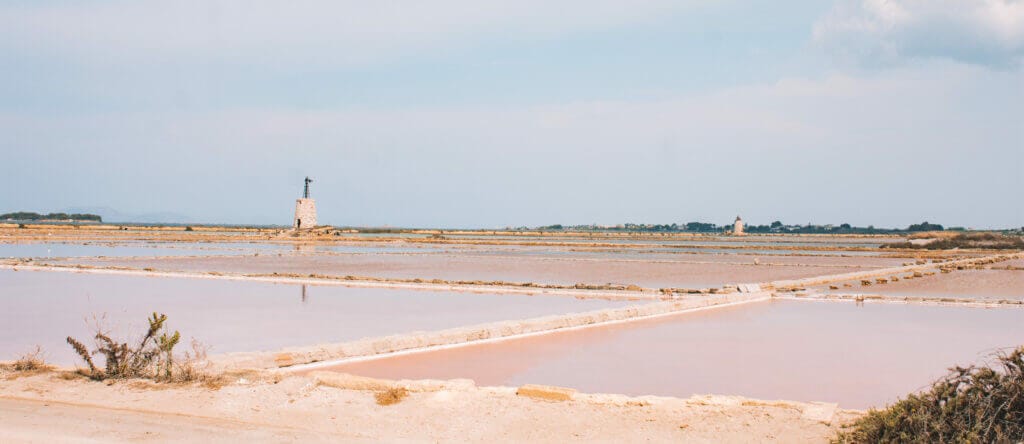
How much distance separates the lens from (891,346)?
30.7 feet

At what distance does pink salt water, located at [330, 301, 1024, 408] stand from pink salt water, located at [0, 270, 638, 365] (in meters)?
1.90

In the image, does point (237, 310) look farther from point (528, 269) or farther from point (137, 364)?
point (528, 269)

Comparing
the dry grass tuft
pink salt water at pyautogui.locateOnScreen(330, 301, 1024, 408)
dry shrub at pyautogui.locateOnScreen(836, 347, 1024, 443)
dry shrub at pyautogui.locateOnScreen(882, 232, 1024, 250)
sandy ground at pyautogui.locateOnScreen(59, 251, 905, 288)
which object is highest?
dry shrub at pyautogui.locateOnScreen(882, 232, 1024, 250)

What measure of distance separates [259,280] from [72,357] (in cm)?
962

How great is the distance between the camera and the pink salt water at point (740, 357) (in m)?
6.91

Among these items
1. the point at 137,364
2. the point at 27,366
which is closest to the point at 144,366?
the point at 137,364

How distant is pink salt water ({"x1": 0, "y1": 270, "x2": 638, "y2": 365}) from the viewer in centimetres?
930

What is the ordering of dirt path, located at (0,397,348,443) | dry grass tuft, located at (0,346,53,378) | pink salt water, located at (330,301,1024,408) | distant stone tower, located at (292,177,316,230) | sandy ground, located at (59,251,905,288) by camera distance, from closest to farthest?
dirt path, located at (0,397,348,443) → dry grass tuft, located at (0,346,53,378) → pink salt water, located at (330,301,1024,408) → sandy ground, located at (59,251,905,288) → distant stone tower, located at (292,177,316,230)

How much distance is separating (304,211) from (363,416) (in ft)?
156

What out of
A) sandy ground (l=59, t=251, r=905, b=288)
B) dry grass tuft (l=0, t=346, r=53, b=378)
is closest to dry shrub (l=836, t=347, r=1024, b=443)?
dry grass tuft (l=0, t=346, r=53, b=378)

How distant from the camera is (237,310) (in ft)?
39.8

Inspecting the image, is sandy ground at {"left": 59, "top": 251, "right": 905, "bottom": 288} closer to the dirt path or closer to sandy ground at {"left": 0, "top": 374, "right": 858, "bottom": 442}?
sandy ground at {"left": 0, "top": 374, "right": 858, "bottom": 442}

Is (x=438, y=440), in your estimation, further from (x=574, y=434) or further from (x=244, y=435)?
(x=244, y=435)

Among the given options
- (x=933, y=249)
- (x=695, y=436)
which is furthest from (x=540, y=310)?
(x=933, y=249)
